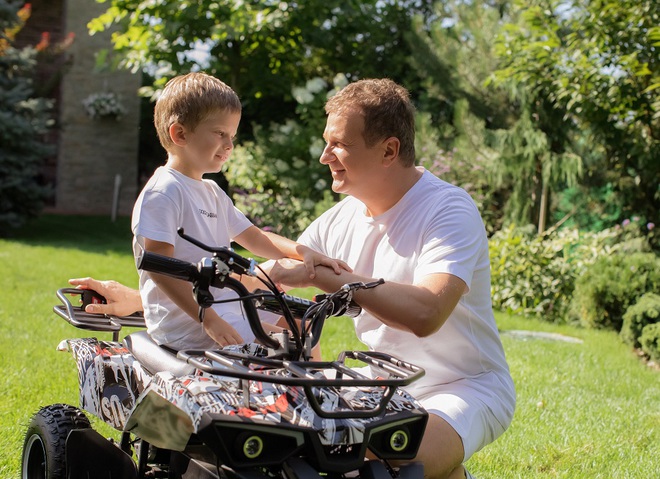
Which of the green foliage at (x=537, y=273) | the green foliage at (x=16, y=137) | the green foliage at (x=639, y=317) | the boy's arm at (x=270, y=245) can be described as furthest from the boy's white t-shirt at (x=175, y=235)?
the green foliage at (x=16, y=137)

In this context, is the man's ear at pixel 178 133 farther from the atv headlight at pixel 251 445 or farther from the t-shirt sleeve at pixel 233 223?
the atv headlight at pixel 251 445

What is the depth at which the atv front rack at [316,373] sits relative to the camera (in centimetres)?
167

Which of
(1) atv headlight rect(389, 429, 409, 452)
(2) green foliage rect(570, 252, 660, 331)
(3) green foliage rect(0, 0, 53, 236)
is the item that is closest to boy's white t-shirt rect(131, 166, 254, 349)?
(1) atv headlight rect(389, 429, 409, 452)

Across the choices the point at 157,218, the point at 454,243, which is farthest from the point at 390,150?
the point at 157,218

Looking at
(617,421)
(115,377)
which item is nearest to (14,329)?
(115,377)

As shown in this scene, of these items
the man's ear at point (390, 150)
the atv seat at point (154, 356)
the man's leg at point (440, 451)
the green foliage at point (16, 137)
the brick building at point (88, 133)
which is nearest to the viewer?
the man's leg at point (440, 451)

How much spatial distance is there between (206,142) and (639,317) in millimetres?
4808

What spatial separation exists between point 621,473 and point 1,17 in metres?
11.5

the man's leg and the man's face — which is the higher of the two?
the man's face

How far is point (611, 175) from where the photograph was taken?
9312 mm

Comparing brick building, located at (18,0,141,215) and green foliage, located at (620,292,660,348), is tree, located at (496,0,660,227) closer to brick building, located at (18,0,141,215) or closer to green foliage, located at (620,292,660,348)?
green foliage, located at (620,292,660,348)

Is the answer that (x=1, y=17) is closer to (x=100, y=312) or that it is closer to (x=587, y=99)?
(x=587, y=99)

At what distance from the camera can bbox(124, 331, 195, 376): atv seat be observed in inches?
86.1

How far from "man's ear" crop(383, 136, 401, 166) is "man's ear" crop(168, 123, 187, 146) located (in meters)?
0.64
